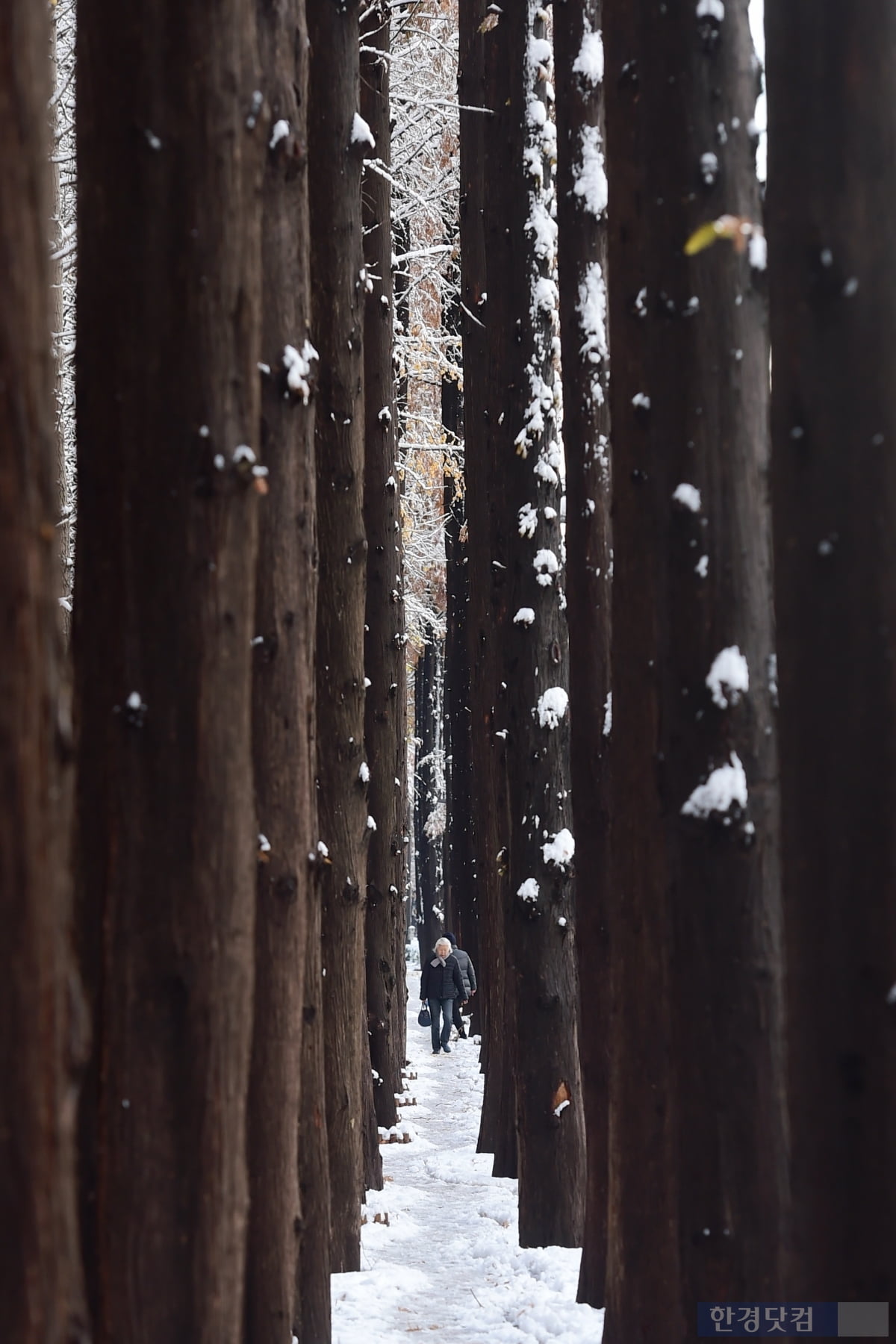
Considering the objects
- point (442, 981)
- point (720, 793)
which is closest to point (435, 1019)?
point (442, 981)

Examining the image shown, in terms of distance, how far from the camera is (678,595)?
16.3 feet

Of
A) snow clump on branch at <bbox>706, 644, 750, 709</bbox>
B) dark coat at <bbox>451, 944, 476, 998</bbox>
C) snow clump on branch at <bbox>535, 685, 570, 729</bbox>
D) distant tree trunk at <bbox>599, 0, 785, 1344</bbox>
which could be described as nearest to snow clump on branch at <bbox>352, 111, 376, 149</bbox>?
distant tree trunk at <bbox>599, 0, 785, 1344</bbox>

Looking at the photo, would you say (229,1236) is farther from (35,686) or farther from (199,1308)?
(35,686)

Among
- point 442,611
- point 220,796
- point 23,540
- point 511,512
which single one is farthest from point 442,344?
point 23,540

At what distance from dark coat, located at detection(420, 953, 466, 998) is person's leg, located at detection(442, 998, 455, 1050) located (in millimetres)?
176

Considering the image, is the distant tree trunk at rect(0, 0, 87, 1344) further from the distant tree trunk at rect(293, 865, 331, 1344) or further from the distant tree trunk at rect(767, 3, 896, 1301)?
the distant tree trunk at rect(293, 865, 331, 1344)

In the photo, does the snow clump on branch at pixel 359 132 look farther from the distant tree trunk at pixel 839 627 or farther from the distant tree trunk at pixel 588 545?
the distant tree trunk at pixel 839 627

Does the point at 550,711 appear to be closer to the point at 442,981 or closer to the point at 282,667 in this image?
the point at 282,667

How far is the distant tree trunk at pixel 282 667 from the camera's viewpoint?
210 inches

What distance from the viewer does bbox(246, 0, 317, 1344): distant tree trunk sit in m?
5.32

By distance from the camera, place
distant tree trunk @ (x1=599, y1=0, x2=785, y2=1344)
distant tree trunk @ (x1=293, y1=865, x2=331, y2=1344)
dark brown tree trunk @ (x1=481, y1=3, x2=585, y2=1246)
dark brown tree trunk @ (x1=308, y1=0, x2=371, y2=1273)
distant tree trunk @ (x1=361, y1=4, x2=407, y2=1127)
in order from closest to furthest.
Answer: distant tree trunk @ (x1=599, y1=0, x2=785, y2=1344), distant tree trunk @ (x1=293, y1=865, x2=331, y2=1344), dark brown tree trunk @ (x1=308, y1=0, x2=371, y2=1273), dark brown tree trunk @ (x1=481, y1=3, x2=585, y2=1246), distant tree trunk @ (x1=361, y1=4, x2=407, y2=1127)

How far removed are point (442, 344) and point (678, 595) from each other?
591 inches

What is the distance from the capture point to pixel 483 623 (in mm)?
13453

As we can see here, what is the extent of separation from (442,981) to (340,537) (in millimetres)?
13200
